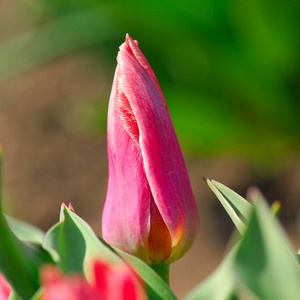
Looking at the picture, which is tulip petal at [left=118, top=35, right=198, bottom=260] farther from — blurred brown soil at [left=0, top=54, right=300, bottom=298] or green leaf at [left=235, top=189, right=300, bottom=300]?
blurred brown soil at [left=0, top=54, right=300, bottom=298]

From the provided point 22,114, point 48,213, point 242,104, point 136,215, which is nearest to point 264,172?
point 242,104

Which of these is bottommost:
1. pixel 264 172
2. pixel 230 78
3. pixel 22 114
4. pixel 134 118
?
pixel 264 172

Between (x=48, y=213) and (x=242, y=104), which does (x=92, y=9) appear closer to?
(x=242, y=104)

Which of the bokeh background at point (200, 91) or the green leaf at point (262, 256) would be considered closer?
the green leaf at point (262, 256)

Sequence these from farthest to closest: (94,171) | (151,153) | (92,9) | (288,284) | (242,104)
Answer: (94,171), (242,104), (92,9), (151,153), (288,284)

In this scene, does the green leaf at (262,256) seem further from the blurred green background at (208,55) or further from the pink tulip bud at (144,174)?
the blurred green background at (208,55)

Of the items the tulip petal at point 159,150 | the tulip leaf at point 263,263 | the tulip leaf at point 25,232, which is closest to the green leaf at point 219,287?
the tulip leaf at point 263,263

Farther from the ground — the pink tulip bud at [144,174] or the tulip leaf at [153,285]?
the pink tulip bud at [144,174]

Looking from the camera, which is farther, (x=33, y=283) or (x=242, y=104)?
(x=242, y=104)
